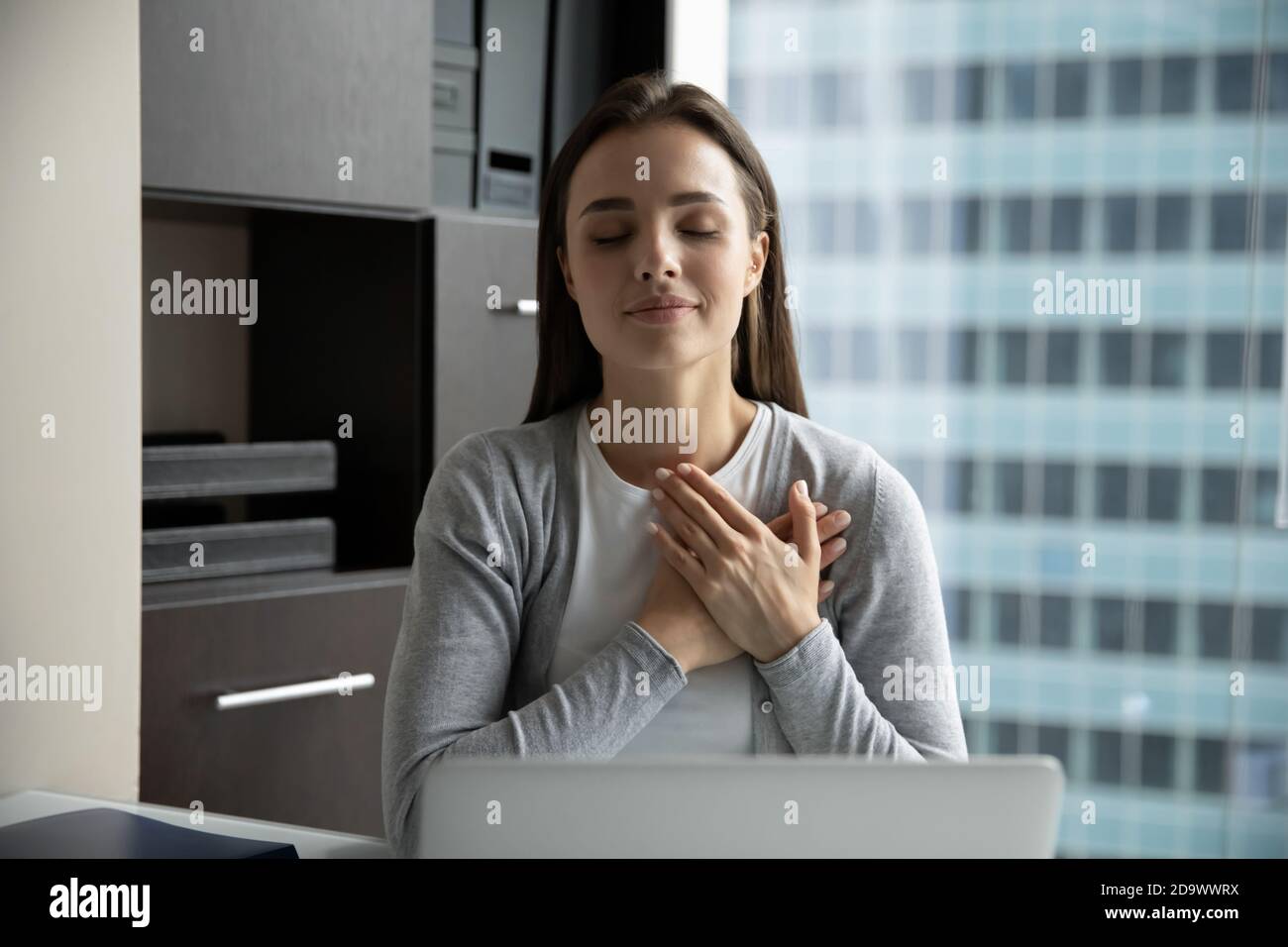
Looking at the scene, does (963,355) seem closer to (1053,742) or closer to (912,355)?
(912,355)

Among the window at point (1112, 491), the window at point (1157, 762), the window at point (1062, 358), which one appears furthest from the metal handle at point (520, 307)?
the window at point (1157, 762)

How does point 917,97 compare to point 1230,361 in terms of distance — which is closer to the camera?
point 1230,361

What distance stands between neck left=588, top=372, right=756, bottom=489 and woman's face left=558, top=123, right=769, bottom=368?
34 millimetres

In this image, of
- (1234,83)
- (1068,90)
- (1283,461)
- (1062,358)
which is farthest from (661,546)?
(1062,358)

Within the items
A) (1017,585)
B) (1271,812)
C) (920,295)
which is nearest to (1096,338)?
(1017,585)

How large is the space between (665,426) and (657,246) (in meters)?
0.18

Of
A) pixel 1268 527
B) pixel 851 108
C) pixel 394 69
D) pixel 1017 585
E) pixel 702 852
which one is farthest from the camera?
pixel 1017 585

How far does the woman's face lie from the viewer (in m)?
1.17

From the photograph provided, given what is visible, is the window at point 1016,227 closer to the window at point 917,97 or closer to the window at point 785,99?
the window at point 917,97

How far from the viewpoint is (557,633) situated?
1.19 metres

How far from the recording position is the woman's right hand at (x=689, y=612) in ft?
3.64
